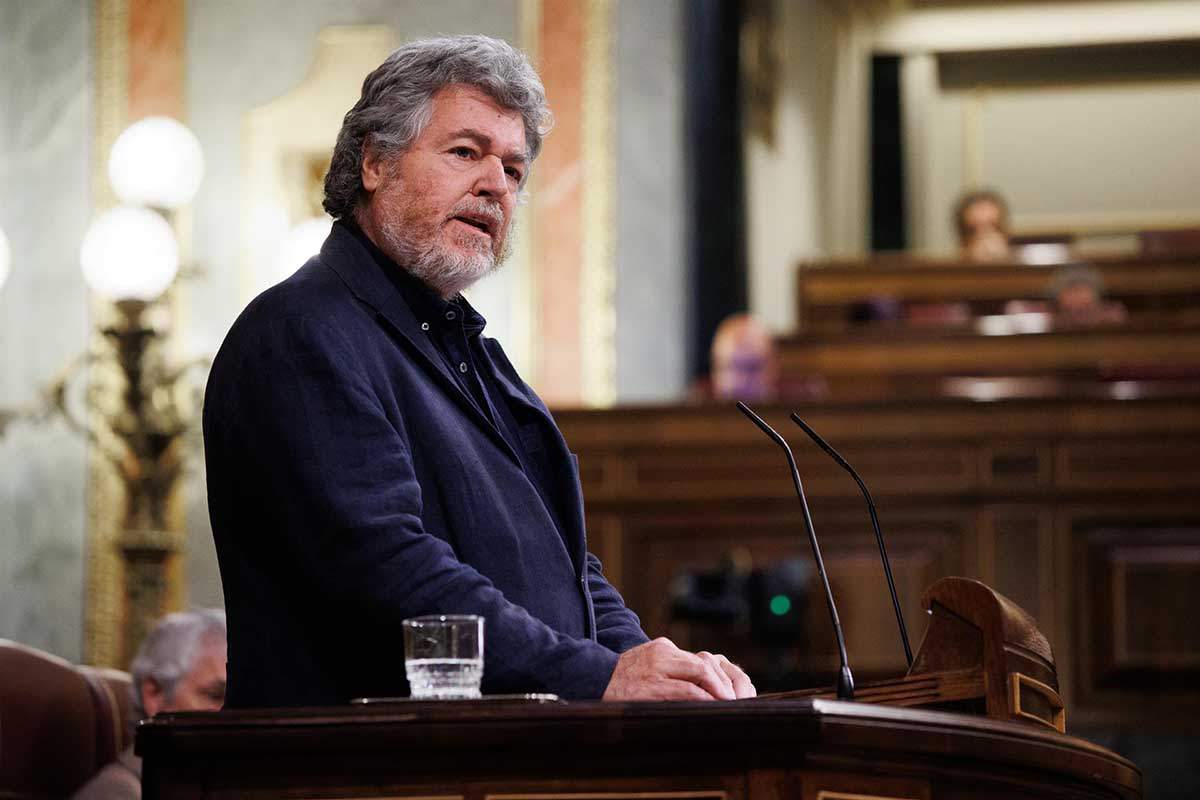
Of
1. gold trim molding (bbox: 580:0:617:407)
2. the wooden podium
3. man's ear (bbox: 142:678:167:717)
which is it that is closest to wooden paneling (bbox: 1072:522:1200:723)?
gold trim molding (bbox: 580:0:617:407)

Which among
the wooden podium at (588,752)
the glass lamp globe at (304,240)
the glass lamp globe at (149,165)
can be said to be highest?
the glass lamp globe at (149,165)

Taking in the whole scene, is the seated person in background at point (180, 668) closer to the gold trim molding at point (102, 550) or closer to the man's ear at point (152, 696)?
the man's ear at point (152, 696)

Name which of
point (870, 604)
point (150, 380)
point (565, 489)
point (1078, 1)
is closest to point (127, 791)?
point (565, 489)

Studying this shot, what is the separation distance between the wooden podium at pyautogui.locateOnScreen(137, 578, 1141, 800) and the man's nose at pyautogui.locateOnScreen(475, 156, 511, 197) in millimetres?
→ 779

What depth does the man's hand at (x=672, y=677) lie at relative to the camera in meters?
1.89

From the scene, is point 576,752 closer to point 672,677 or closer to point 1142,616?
point 672,677

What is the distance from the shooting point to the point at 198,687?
3656 millimetres

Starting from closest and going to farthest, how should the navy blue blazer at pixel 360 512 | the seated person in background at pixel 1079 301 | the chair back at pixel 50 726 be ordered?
the navy blue blazer at pixel 360 512, the chair back at pixel 50 726, the seated person in background at pixel 1079 301

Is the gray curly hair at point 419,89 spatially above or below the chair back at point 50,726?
above

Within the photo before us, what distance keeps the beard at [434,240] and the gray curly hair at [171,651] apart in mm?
1575

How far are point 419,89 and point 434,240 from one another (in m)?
0.19

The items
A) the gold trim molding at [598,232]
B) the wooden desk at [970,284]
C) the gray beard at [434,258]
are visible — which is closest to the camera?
the gray beard at [434,258]

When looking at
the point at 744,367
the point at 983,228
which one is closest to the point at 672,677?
the point at 744,367

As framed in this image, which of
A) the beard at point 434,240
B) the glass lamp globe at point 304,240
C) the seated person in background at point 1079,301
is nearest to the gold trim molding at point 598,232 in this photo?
the glass lamp globe at point 304,240
